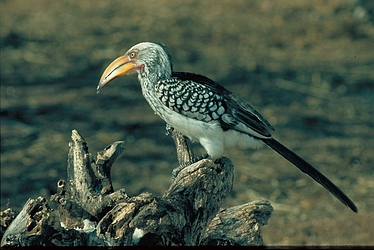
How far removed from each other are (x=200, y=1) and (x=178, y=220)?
814cm

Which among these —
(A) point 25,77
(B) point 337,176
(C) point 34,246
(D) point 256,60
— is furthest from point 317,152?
(C) point 34,246

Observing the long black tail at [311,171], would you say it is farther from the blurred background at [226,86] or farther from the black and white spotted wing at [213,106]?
the blurred background at [226,86]

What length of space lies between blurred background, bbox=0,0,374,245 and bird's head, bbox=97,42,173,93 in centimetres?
132

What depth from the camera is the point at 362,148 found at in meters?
6.79

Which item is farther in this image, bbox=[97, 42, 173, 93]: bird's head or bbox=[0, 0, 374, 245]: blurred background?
bbox=[0, 0, 374, 245]: blurred background

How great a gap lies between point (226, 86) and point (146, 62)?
13.3 feet

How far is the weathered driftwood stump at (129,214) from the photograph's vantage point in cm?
306

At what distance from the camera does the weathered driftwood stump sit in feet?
10.1

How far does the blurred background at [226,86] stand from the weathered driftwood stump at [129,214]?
49.6 inches

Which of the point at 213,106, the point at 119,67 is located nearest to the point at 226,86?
the point at 213,106

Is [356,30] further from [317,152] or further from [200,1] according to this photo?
[317,152]

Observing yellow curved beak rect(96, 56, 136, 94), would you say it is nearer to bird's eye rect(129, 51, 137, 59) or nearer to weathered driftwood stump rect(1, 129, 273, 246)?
bird's eye rect(129, 51, 137, 59)

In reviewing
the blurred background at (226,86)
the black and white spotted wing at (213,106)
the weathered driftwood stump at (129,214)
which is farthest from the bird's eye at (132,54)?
the blurred background at (226,86)

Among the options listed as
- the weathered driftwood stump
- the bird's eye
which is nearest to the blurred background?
the weathered driftwood stump
